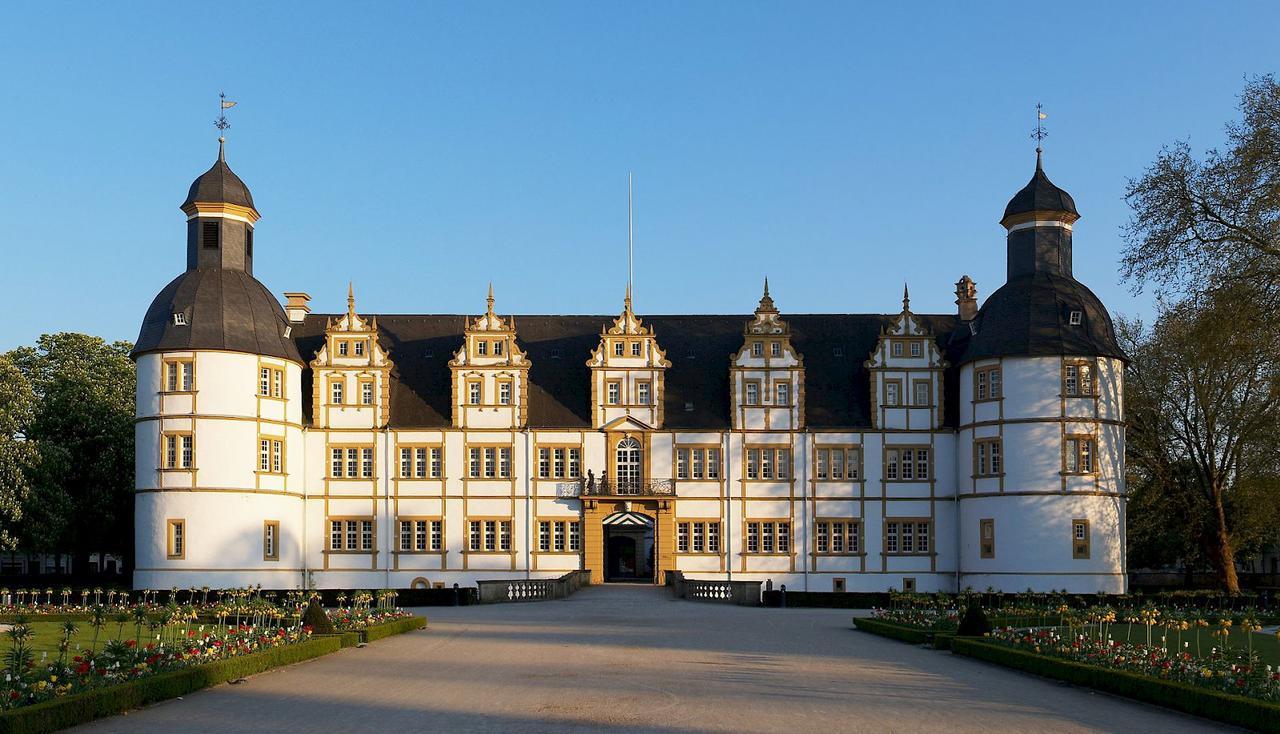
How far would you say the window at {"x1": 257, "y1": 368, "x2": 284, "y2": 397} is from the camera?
5044 centimetres

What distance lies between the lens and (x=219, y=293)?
50594 mm

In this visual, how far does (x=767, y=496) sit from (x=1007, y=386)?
33.0 feet

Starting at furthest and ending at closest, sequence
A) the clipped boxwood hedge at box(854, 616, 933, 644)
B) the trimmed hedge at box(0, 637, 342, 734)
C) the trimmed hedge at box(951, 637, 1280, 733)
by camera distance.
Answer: the clipped boxwood hedge at box(854, 616, 933, 644) → the trimmed hedge at box(951, 637, 1280, 733) → the trimmed hedge at box(0, 637, 342, 734)

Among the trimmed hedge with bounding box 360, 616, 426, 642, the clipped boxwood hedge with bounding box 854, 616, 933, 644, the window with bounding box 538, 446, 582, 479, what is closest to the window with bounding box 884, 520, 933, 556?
the window with bounding box 538, 446, 582, 479

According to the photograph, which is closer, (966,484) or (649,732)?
(649,732)

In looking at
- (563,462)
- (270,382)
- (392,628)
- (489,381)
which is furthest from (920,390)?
(392,628)

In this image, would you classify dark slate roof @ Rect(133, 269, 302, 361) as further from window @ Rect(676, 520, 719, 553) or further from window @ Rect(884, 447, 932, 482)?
window @ Rect(884, 447, 932, 482)

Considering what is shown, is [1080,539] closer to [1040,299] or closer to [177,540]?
[1040,299]

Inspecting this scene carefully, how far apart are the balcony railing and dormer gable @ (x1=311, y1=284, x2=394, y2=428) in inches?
324

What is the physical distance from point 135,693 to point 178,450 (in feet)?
108

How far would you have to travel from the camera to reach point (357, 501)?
52906 mm

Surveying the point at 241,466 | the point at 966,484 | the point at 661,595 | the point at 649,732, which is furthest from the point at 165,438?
the point at 649,732

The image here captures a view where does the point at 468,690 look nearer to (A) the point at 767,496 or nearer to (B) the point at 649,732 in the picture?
(B) the point at 649,732

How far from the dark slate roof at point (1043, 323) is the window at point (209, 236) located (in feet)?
94.4
